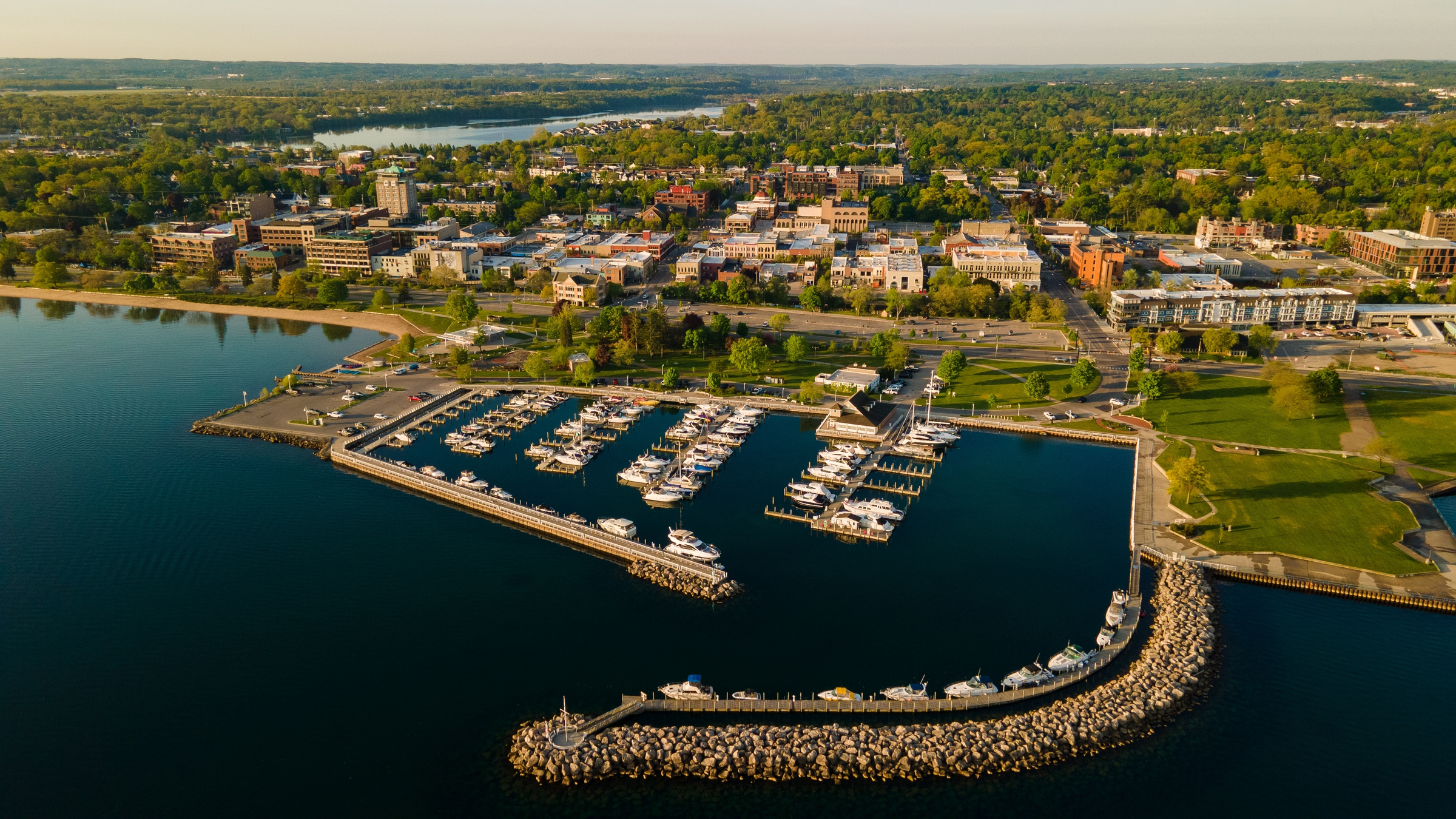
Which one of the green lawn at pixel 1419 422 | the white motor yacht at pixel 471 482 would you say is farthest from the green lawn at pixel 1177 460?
the white motor yacht at pixel 471 482

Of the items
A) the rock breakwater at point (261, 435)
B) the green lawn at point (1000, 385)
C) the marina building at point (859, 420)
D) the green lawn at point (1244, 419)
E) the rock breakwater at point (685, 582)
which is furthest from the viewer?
the green lawn at point (1000, 385)

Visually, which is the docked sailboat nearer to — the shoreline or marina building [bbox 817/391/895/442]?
marina building [bbox 817/391/895/442]

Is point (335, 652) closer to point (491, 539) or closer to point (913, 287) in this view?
point (491, 539)

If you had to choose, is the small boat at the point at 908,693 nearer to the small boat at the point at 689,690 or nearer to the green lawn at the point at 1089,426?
the small boat at the point at 689,690

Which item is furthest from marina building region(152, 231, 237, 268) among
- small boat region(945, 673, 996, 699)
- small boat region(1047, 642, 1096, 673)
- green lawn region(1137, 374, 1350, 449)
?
small boat region(1047, 642, 1096, 673)

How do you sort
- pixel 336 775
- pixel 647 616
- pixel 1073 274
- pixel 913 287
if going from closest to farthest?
pixel 336 775, pixel 647 616, pixel 913 287, pixel 1073 274

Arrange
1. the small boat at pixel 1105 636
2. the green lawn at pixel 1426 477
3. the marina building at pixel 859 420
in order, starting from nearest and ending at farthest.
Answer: the small boat at pixel 1105 636 → the green lawn at pixel 1426 477 → the marina building at pixel 859 420

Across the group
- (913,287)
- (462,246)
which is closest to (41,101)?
(462,246)
